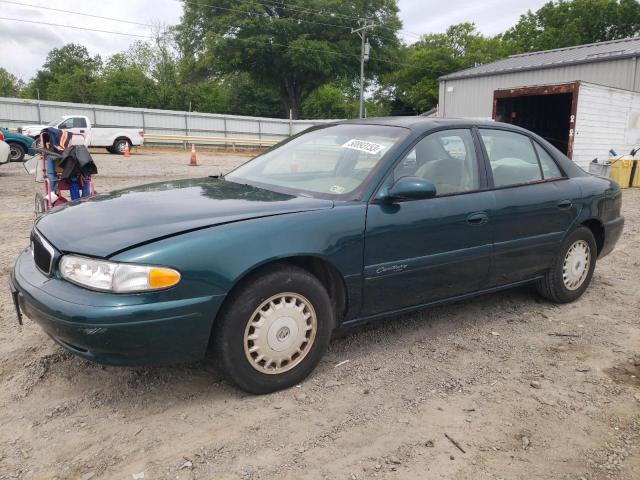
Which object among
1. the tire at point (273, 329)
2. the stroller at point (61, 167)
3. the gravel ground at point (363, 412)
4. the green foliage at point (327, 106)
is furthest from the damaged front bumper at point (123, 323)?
the green foliage at point (327, 106)

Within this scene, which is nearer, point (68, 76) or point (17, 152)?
point (17, 152)

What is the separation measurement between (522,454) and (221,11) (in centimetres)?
4500

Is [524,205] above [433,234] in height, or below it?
above

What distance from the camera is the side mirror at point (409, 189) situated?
317cm

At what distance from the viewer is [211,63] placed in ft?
138

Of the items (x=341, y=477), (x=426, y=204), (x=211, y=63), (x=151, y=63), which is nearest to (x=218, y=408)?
(x=341, y=477)

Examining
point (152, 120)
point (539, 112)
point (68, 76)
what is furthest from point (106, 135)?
point (68, 76)

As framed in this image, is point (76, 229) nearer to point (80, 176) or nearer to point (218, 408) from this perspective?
point (218, 408)

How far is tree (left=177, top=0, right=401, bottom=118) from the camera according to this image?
40938mm

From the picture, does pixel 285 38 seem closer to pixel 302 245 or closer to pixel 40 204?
pixel 40 204

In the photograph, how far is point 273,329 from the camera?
2.86 metres

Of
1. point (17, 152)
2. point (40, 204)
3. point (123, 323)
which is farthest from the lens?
point (17, 152)

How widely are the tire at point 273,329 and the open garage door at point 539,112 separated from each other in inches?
567

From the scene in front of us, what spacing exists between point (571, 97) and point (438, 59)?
154 feet
